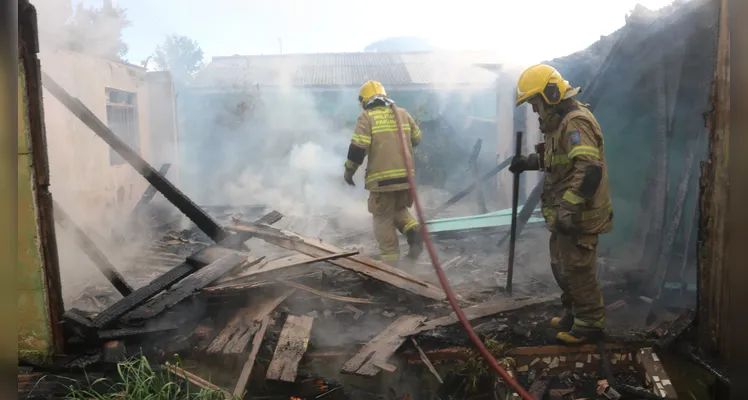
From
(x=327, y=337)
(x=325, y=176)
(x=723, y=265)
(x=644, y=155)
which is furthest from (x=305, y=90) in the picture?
(x=723, y=265)

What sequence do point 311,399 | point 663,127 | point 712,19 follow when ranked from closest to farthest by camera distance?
point 311,399 → point 712,19 → point 663,127

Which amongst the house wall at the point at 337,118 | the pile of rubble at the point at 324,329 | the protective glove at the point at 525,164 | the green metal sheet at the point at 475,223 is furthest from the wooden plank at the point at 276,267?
the house wall at the point at 337,118

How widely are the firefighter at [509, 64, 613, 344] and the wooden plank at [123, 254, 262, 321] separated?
2843mm

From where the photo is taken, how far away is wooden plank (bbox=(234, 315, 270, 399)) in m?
3.20

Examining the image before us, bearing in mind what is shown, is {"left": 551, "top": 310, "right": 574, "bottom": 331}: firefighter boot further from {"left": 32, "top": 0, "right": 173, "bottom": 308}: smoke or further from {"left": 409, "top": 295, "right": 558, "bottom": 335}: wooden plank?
{"left": 32, "top": 0, "right": 173, "bottom": 308}: smoke

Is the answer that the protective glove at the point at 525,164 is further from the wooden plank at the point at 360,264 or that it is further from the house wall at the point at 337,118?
the house wall at the point at 337,118

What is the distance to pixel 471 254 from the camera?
6695mm

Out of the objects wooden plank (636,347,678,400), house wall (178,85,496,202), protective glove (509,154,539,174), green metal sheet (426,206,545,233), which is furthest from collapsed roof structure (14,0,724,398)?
house wall (178,85,496,202)

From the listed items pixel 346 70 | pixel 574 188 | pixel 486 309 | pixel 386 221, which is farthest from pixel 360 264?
pixel 346 70

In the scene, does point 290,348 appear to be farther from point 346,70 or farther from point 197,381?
point 346,70

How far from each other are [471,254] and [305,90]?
10.4 meters

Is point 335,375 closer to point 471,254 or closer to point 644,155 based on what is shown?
point 471,254

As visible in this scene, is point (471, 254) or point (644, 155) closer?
point (644, 155)

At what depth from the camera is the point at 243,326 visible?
4.03m
